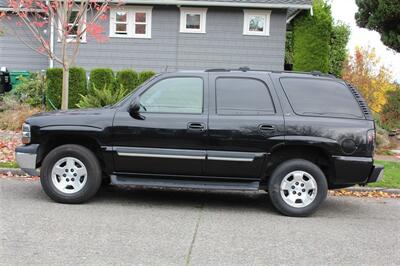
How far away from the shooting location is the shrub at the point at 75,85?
1593 centimetres

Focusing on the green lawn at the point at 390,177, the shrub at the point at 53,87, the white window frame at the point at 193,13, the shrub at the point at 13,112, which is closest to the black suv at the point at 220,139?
the green lawn at the point at 390,177

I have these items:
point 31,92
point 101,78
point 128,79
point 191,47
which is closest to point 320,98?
point 128,79

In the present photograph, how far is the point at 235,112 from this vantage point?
7078mm

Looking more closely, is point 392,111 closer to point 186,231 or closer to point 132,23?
point 132,23

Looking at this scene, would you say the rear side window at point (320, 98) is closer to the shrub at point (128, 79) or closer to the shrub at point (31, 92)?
the shrub at point (128, 79)

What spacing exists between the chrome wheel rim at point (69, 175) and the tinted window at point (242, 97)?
2055 millimetres

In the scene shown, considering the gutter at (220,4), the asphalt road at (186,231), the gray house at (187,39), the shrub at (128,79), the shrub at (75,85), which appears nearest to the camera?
the asphalt road at (186,231)

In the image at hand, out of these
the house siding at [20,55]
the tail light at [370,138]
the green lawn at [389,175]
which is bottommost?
the green lawn at [389,175]

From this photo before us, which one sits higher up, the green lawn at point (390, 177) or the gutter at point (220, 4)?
the gutter at point (220, 4)

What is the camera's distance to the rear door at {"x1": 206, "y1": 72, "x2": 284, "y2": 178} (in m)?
6.91

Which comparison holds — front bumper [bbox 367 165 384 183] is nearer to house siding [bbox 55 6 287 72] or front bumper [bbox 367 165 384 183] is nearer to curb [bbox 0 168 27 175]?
curb [bbox 0 168 27 175]

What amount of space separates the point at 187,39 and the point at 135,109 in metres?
13.0

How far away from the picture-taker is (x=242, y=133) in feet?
22.7

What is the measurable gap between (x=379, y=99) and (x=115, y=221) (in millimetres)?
17495
